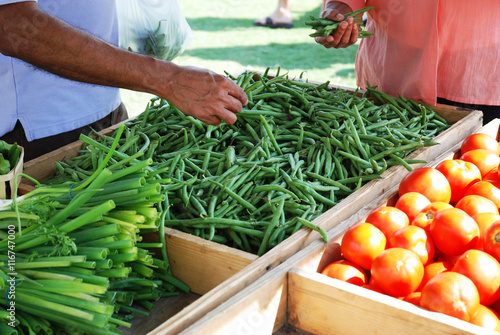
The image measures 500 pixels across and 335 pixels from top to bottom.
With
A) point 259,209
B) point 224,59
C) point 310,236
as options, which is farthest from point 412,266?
point 224,59

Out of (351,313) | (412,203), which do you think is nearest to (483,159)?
(412,203)

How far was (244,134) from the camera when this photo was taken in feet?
8.20

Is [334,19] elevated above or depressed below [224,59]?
above

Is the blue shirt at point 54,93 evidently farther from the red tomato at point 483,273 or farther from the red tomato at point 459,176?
the red tomato at point 483,273

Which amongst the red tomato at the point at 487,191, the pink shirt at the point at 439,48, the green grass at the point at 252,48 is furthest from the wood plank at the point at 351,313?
the green grass at the point at 252,48

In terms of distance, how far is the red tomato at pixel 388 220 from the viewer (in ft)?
5.73

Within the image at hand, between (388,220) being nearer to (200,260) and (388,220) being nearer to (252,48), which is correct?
(200,260)

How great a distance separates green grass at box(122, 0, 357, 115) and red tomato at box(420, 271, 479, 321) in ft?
18.6

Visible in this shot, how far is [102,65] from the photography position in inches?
79.4

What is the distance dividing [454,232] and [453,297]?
0.31 meters

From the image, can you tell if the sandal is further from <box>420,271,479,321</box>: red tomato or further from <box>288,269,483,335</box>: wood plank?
<box>420,271,479,321</box>: red tomato

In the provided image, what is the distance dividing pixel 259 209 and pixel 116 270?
24.9 inches

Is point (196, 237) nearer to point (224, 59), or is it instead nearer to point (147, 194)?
point (147, 194)

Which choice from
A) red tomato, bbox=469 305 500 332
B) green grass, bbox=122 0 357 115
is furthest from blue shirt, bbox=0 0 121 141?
green grass, bbox=122 0 357 115
